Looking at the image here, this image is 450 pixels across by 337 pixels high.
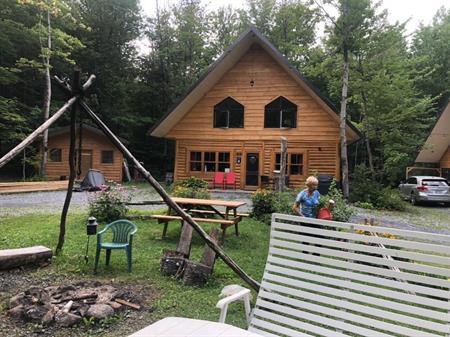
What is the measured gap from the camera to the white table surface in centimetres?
218

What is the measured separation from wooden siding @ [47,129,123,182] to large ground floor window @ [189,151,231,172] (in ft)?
20.7

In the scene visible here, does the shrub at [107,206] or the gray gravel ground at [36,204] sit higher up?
the shrub at [107,206]

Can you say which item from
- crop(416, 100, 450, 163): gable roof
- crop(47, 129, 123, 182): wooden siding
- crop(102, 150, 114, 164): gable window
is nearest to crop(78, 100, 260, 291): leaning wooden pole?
crop(416, 100, 450, 163): gable roof

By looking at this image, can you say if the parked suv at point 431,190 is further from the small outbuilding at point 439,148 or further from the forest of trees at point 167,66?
the small outbuilding at point 439,148

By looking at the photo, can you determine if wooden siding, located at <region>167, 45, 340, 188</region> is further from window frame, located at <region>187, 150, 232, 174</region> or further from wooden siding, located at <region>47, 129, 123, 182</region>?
wooden siding, located at <region>47, 129, 123, 182</region>

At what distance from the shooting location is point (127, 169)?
2673 cm

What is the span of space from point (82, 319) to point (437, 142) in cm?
2290

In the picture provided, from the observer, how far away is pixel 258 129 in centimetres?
1969

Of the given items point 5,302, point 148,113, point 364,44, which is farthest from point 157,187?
point 148,113

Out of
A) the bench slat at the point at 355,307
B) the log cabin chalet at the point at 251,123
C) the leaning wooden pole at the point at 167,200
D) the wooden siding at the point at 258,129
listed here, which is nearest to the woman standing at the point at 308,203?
the leaning wooden pole at the point at 167,200

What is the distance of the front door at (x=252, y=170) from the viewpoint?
19766mm

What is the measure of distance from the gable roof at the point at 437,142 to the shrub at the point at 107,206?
54.0 feet

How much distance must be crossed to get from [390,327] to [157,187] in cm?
352

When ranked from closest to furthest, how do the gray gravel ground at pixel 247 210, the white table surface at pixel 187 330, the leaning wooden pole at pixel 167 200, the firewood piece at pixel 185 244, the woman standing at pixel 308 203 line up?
the white table surface at pixel 187 330, the leaning wooden pole at pixel 167 200, the firewood piece at pixel 185 244, the woman standing at pixel 308 203, the gray gravel ground at pixel 247 210
